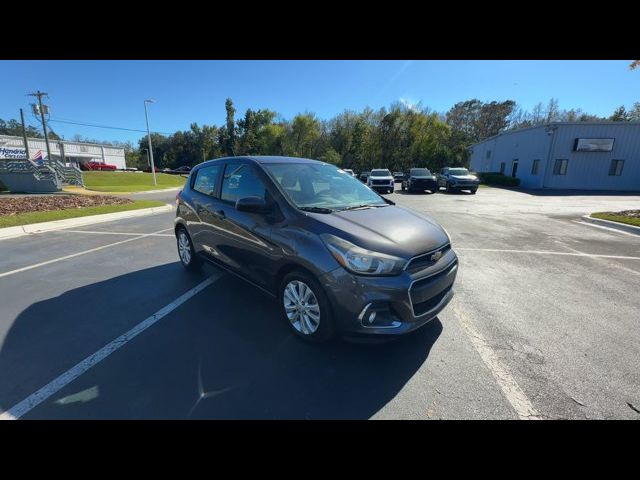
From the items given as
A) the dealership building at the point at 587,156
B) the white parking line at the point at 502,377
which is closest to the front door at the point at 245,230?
the white parking line at the point at 502,377

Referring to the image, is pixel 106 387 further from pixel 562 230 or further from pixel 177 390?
pixel 562 230

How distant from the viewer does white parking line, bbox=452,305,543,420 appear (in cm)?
217

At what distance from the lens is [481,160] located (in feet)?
135

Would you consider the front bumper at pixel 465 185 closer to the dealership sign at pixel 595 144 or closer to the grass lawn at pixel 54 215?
the dealership sign at pixel 595 144

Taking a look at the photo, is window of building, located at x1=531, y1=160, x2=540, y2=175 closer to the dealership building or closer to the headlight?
the dealership building

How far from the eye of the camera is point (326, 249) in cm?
265

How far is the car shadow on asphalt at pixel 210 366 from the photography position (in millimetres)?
2174

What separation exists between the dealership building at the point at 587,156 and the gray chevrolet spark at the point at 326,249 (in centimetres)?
3090

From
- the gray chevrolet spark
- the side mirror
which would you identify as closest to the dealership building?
the gray chevrolet spark

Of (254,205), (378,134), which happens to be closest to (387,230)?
(254,205)

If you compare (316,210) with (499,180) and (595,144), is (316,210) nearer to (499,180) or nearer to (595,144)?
(595,144)

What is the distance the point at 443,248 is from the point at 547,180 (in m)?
31.3

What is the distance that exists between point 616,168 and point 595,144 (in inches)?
126

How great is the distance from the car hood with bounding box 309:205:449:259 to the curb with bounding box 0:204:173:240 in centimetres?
911
